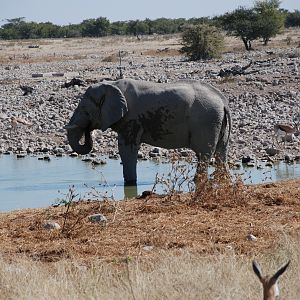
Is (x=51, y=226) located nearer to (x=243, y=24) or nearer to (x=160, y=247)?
(x=160, y=247)

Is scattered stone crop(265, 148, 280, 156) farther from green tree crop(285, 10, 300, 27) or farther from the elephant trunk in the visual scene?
green tree crop(285, 10, 300, 27)

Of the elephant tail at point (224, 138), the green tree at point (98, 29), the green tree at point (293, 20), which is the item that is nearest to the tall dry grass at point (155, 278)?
the elephant tail at point (224, 138)

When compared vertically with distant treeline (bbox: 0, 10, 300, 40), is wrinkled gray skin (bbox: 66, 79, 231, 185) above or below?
above

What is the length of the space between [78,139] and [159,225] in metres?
6.00

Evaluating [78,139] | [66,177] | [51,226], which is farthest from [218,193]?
[66,177]

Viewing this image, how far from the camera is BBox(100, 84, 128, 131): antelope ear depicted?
1483cm

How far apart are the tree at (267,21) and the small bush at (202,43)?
1267 centimetres

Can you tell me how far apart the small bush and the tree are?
12671mm

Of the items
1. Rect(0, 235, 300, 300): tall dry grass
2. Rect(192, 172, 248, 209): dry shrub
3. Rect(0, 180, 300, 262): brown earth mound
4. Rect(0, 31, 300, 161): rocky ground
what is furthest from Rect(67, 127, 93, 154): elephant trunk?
Rect(0, 235, 300, 300): tall dry grass

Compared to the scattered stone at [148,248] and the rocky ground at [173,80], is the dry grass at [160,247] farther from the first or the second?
the rocky ground at [173,80]

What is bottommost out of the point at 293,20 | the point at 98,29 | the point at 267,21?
the point at 98,29

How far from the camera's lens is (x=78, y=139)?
15.8 metres

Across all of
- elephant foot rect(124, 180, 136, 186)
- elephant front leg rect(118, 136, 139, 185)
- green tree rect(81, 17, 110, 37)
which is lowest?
green tree rect(81, 17, 110, 37)

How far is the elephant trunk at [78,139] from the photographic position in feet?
51.2
